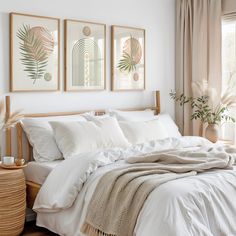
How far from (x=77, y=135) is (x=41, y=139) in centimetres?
34

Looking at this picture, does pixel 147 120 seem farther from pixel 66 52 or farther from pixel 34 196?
pixel 34 196

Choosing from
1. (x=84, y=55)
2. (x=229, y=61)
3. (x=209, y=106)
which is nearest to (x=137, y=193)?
(x=84, y=55)

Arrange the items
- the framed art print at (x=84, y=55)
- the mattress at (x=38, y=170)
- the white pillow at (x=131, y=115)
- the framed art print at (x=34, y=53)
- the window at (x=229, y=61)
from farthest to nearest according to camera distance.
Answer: the window at (x=229, y=61) < the white pillow at (x=131, y=115) < the framed art print at (x=84, y=55) < the framed art print at (x=34, y=53) < the mattress at (x=38, y=170)

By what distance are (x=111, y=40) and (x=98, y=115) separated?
0.86 m

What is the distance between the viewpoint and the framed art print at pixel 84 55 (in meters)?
4.52

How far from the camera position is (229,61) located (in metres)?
5.24

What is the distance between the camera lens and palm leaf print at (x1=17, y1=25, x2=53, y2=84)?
13.7 feet

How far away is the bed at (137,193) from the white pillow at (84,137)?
45 millimetres

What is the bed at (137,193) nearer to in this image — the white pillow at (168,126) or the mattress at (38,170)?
the mattress at (38,170)

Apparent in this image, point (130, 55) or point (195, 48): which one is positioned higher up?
point (195, 48)

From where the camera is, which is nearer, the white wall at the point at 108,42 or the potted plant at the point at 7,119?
the potted plant at the point at 7,119

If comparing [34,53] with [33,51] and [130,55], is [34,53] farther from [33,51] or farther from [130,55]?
[130,55]

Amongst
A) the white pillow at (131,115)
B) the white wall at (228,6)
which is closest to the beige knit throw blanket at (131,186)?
the white pillow at (131,115)

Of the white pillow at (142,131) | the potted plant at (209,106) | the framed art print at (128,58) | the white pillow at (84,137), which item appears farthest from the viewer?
the potted plant at (209,106)
